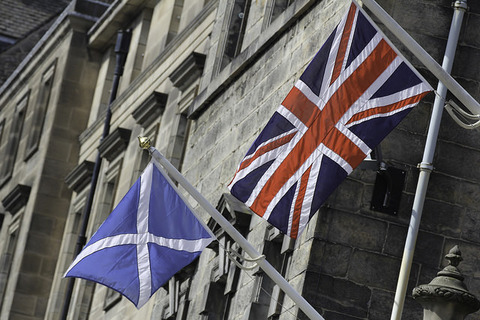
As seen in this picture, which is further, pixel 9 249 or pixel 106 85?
pixel 9 249

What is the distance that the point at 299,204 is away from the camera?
13875 millimetres

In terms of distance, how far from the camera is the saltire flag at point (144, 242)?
1546 centimetres

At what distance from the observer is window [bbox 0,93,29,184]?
3918cm

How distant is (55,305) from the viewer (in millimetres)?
33062

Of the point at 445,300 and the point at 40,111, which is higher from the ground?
the point at 40,111

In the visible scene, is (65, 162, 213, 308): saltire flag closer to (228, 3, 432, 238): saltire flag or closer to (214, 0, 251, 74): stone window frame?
(228, 3, 432, 238): saltire flag

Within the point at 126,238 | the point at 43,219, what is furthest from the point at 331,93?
the point at 43,219

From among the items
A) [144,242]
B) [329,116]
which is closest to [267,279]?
[144,242]

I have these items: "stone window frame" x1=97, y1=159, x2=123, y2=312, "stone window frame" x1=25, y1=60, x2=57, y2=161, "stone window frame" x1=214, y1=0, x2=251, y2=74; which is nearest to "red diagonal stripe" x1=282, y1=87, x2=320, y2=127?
"stone window frame" x1=214, y1=0, x2=251, y2=74

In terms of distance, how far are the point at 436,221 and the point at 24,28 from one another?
32405mm

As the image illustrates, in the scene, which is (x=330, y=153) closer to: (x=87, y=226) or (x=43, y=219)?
(x=87, y=226)

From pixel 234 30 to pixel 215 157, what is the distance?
2377 mm

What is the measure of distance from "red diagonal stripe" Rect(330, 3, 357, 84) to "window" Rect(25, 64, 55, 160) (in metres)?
23.4

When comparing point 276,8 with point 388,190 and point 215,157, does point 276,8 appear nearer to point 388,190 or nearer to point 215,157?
point 215,157
